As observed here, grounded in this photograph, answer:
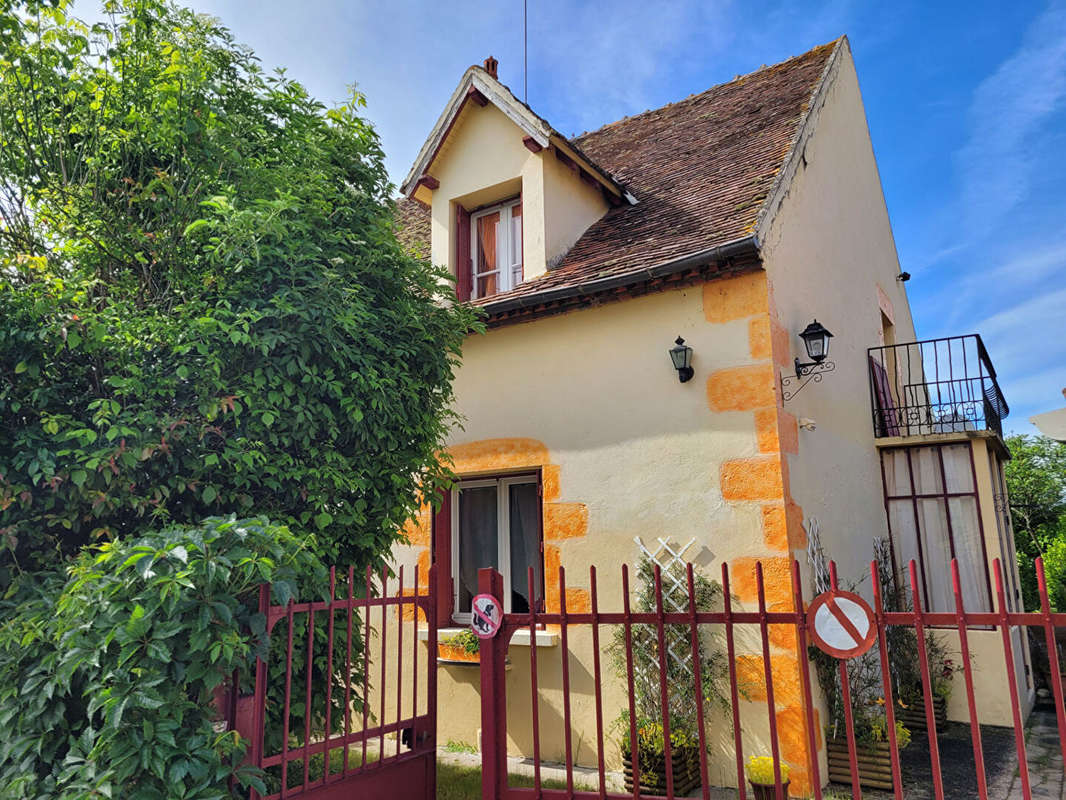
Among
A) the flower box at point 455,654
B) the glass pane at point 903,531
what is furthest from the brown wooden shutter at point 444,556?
the glass pane at point 903,531

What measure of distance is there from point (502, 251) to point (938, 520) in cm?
601

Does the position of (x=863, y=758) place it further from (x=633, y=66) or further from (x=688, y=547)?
(x=633, y=66)

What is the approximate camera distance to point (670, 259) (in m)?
6.27

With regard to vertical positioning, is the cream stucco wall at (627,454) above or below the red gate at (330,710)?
above

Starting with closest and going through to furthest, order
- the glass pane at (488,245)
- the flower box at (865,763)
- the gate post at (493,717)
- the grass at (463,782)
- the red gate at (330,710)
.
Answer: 1. the red gate at (330,710)
2. the gate post at (493,717)
3. the grass at (463,782)
4. the flower box at (865,763)
5. the glass pane at (488,245)

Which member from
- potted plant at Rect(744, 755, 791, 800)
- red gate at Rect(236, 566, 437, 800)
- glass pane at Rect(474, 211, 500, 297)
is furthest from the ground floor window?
red gate at Rect(236, 566, 437, 800)

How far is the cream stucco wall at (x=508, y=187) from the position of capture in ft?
25.4

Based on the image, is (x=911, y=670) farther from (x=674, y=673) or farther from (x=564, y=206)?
(x=564, y=206)

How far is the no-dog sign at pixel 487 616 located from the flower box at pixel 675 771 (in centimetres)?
242

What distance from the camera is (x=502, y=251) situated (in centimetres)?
838

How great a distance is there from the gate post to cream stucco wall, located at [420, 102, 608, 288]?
470cm

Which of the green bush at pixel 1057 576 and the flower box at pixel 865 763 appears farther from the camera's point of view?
the green bush at pixel 1057 576

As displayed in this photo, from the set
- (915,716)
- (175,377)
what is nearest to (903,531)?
(915,716)

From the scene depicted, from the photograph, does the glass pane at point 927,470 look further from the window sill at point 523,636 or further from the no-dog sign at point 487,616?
the no-dog sign at point 487,616
